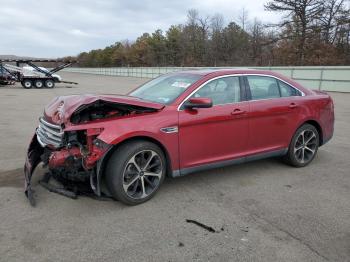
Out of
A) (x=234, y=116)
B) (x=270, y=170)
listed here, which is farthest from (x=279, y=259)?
(x=270, y=170)

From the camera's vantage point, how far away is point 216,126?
447 cm

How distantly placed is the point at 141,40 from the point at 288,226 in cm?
8724

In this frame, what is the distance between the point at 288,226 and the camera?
3537mm

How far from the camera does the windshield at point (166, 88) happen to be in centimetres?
449

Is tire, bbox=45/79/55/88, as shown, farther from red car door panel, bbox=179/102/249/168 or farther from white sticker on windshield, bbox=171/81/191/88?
red car door panel, bbox=179/102/249/168

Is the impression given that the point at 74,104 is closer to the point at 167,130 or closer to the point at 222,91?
the point at 167,130

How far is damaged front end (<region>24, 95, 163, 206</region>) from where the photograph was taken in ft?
12.3

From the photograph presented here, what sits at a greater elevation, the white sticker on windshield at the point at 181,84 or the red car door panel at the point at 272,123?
the white sticker on windshield at the point at 181,84

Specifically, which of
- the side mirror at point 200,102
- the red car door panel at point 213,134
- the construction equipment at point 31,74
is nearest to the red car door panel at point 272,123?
the red car door panel at point 213,134

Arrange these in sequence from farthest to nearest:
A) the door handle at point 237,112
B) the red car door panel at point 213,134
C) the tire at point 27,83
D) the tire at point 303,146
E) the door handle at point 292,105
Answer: the tire at point 27,83
the tire at point 303,146
the door handle at point 292,105
the door handle at point 237,112
the red car door panel at point 213,134

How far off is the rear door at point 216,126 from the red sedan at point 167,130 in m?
0.01

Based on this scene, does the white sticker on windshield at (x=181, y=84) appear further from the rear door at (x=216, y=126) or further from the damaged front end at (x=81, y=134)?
the damaged front end at (x=81, y=134)

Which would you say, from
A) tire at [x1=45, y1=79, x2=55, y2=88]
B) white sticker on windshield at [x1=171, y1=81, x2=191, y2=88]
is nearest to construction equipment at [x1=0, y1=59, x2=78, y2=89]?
tire at [x1=45, y1=79, x2=55, y2=88]

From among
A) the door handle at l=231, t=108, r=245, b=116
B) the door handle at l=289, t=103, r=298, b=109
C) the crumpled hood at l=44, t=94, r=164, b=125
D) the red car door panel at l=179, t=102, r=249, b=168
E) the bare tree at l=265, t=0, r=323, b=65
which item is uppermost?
the bare tree at l=265, t=0, r=323, b=65
